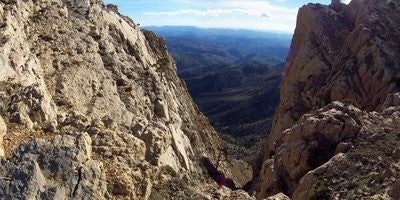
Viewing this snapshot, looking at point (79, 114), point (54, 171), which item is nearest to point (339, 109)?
point (79, 114)

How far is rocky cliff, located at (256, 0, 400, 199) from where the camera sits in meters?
48.7

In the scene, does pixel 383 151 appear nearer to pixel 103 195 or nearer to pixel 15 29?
pixel 103 195

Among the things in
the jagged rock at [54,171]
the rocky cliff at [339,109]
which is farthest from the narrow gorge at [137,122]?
the rocky cliff at [339,109]

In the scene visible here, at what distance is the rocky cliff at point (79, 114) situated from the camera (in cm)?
2745

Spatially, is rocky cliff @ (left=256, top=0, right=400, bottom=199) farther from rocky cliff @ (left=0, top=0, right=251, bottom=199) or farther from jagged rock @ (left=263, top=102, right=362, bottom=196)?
rocky cliff @ (left=0, top=0, right=251, bottom=199)

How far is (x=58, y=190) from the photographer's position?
26172 mm

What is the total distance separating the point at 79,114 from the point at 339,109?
124ft

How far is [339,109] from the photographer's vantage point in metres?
65.3

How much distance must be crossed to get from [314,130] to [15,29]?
3646 cm

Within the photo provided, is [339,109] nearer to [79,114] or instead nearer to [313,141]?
[313,141]

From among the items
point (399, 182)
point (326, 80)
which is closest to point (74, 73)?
point (399, 182)

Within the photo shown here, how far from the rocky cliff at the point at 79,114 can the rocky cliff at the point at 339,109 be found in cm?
1186

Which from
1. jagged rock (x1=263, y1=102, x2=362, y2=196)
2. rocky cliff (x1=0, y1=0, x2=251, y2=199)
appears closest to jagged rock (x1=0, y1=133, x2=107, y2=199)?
rocky cliff (x1=0, y1=0, x2=251, y2=199)

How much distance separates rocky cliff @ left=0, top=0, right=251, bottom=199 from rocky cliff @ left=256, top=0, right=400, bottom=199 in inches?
467
